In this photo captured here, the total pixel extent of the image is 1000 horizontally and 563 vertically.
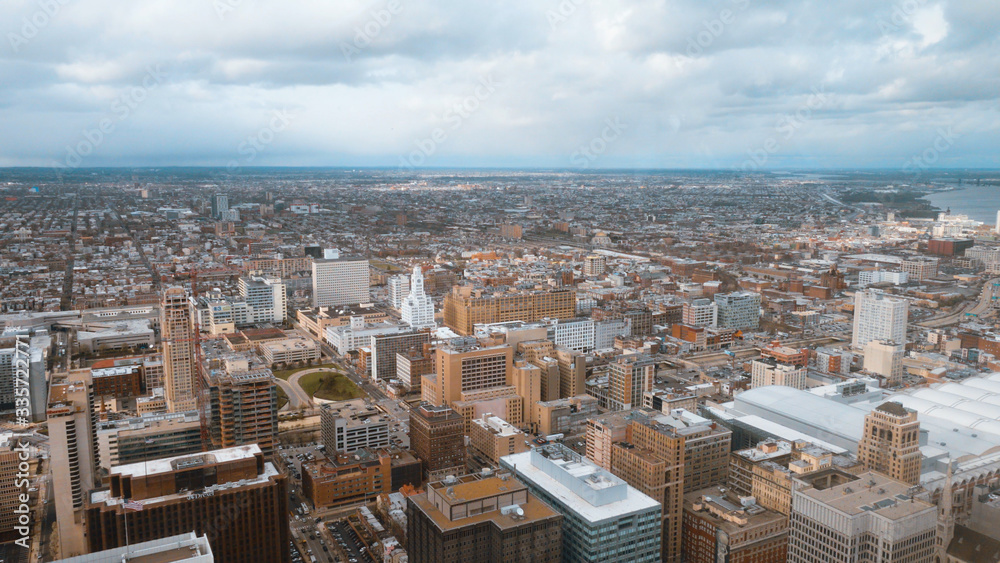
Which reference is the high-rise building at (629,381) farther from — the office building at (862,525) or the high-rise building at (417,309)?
the office building at (862,525)

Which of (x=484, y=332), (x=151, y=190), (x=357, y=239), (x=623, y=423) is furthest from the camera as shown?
(x=151, y=190)

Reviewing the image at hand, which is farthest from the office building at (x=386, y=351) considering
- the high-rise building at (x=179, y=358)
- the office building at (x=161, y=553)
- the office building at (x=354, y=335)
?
the office building at (x=161, y=553)

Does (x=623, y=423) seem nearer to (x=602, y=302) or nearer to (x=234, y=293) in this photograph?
(x=602, y=302)

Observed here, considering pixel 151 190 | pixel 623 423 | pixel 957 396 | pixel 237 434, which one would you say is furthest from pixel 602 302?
pixel 151 190

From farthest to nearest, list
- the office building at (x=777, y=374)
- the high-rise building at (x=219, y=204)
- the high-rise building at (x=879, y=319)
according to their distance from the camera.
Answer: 1. the high-rise building at (x=219, y=204)
2. the high-rise building at (x=879, y=319)
3. the office building at (x=777, y=374)

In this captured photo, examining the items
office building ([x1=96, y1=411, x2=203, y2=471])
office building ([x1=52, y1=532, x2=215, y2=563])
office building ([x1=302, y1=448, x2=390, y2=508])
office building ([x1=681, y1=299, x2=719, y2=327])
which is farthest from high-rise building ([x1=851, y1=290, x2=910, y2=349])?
office building ([x1=52, y1=532, x2=215, y2=563])
